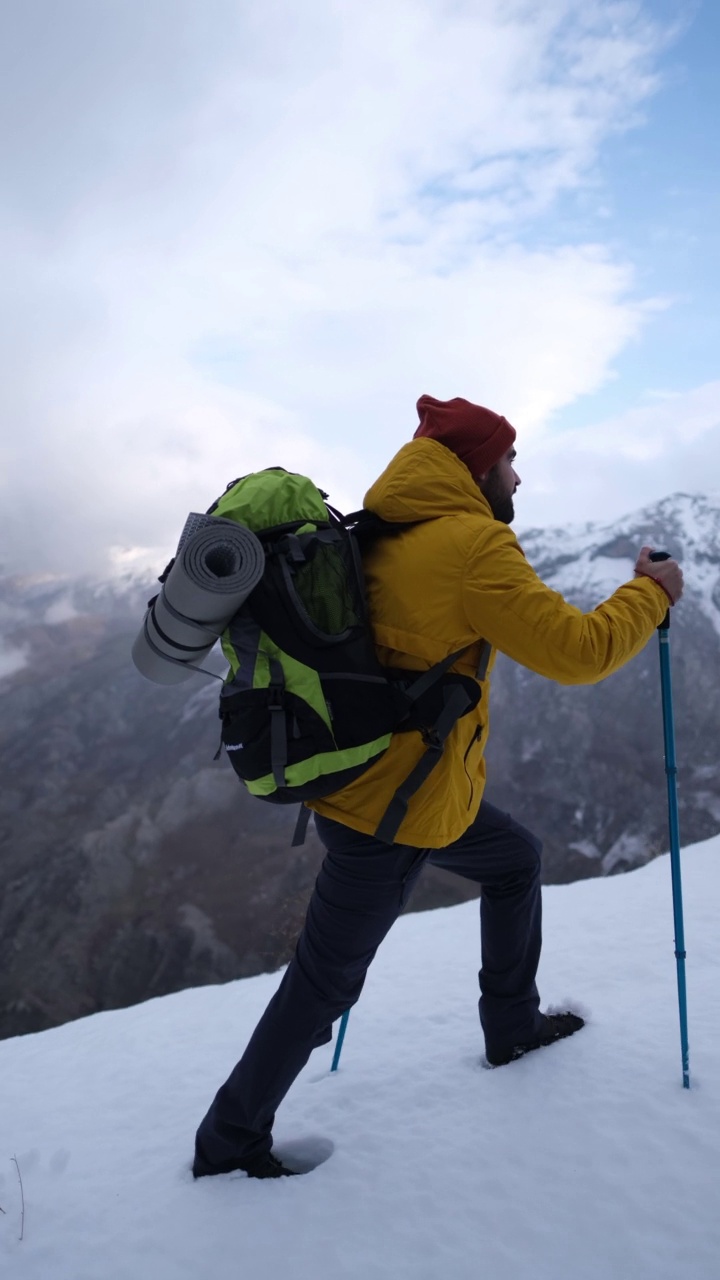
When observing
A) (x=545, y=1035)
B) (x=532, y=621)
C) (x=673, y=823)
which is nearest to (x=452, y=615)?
(x=532, y=621)

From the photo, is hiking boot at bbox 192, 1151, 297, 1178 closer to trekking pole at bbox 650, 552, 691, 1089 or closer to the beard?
trekking pole at bbox 650, 552, 691, 1089

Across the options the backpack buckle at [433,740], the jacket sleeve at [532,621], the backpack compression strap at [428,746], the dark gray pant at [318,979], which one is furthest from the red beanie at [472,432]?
the dark gray pant at [318,979]

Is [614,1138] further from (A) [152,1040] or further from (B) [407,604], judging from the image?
(A) [152,1040]

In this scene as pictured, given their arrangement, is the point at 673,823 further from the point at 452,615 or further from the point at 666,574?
the point at 452,615

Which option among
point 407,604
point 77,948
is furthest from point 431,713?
point 77,948

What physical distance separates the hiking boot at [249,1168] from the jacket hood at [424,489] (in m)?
2.76

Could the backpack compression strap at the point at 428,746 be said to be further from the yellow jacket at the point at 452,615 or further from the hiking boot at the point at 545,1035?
the hiking boot at the point at 545,1035

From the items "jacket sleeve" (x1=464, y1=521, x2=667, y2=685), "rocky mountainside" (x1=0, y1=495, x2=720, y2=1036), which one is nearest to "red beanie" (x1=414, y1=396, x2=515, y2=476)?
"jacket sleeve" (x1=464, y1=521, x2=667, y2=685)

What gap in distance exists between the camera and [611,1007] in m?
4.38

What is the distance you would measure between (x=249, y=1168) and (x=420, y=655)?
229 cm

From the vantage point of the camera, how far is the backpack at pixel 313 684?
272 cm

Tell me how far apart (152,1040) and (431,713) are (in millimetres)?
4411

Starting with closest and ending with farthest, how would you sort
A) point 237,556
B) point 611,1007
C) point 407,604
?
point 237,556
point 407,604
point 611,1007

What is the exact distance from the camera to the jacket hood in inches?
117
